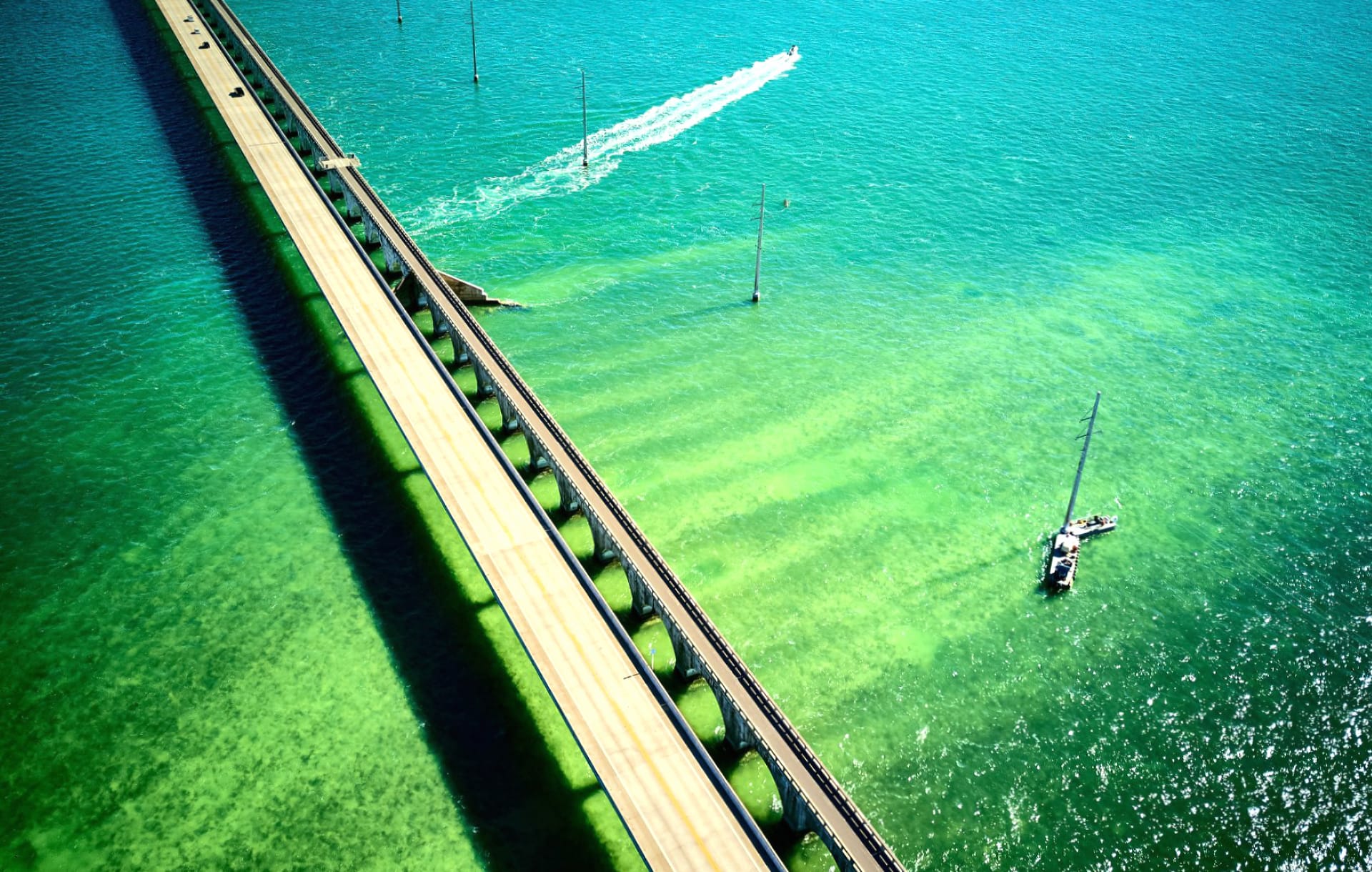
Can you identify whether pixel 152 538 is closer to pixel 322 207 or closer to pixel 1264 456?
pixel 322 207

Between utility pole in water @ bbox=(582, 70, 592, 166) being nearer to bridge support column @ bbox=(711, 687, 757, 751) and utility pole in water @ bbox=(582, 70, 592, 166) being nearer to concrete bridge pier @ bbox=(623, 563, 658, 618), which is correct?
concrete bridge pier @ bbox=(623, 563, 658, 618)

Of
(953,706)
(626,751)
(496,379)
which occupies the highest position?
(496,379)

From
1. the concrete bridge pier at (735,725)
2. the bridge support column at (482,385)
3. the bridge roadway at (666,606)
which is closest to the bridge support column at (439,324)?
the bridge roadway at (666,606)

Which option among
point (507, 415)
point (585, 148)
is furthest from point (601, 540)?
point (585, 148)

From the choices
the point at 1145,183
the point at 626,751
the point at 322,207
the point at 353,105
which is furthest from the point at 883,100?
the point at 626,751

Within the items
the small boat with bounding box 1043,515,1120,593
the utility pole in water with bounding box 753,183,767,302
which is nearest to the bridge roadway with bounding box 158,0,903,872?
the small boat with bounding box 1043,515,1120,593

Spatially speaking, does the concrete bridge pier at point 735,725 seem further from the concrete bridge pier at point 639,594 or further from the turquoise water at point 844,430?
the turquoise water at point 844,430
